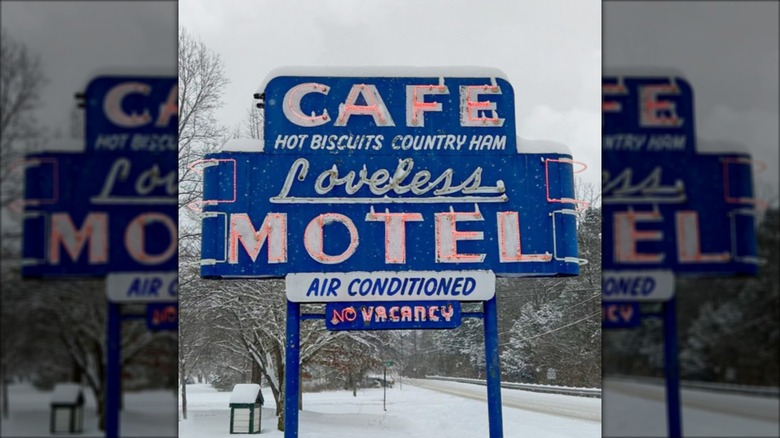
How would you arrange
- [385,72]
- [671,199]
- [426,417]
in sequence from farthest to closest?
[426,417] < [385,72] < [671,199]

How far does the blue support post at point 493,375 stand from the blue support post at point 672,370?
8.40 m

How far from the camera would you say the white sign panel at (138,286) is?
2.13 m

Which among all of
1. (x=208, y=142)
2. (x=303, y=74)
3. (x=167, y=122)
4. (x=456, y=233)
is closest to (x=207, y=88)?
(x=208, y=142)

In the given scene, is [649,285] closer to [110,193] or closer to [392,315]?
[110,193]

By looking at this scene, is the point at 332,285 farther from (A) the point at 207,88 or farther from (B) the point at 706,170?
(A) the point at 207,88

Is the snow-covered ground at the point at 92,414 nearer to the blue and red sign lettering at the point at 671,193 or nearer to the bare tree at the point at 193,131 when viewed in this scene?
the blue and red sign lettering at the point at 671,193

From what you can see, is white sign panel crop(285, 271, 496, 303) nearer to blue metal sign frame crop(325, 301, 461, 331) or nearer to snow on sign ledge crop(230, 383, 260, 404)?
blue metal sign frame crop(325, 301, 461, 331)

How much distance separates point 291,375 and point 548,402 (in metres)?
25.1

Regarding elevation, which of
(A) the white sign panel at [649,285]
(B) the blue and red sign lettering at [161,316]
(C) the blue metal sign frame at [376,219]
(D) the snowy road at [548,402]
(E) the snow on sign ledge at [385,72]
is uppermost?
(E) the snow on sign ledge at [385,72]

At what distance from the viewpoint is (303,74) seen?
1070 cm

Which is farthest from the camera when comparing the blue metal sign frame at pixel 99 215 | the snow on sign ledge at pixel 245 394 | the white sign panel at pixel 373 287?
the snow on sign ledge at pixel 245 394

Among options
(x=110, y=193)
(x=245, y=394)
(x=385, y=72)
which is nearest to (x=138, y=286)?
(x=110, y=193)

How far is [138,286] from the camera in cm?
213

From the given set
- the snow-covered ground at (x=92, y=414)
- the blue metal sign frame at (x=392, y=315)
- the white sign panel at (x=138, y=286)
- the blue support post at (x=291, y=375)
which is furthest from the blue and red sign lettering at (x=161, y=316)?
the blue metal sign frame at (x=392, y=315)
